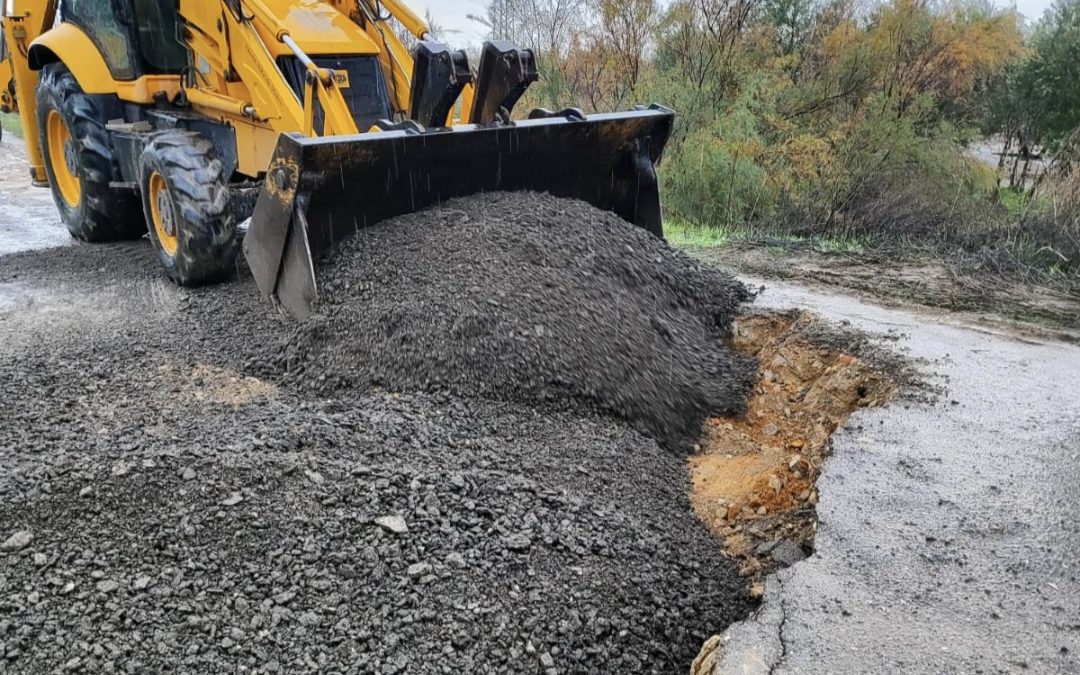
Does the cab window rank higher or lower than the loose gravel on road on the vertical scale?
higher

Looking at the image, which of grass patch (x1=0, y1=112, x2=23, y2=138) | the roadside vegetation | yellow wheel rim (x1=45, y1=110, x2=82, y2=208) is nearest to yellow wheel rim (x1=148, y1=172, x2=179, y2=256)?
yellow wheel rim (x1=45, y1=110, x2=82, y2=208)

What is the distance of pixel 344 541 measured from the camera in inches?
107

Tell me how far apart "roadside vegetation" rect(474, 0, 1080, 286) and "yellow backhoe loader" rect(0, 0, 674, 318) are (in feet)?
9.28

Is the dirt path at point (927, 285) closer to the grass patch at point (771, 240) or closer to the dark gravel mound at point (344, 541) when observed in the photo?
Answer: the grass patch at point (771, 240)

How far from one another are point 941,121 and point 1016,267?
30.0 feet

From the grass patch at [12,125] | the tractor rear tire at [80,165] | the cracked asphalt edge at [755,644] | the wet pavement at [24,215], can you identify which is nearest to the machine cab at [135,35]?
the tractor rear tire at [80,165]

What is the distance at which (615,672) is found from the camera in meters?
2.45

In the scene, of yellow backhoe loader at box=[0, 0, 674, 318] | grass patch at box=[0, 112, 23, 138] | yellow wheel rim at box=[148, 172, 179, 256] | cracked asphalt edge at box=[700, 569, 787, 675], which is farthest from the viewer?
grass patch at box=[0, 112, 23, 138]

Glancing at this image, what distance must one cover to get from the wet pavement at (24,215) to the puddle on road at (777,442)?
19.7ft

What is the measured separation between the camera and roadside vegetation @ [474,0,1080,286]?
8.88 metres

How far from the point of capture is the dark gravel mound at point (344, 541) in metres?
2.39

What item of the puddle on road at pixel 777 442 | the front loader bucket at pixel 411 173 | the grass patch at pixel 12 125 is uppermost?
the front loader bucket at pixel 411 173

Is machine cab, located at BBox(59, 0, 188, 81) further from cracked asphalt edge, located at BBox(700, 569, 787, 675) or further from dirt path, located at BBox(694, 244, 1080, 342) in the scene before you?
cracked asphalt edge, located at BBox(700, 569, 787, 675)

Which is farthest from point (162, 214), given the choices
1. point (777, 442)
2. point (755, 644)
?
point (755, 644)
